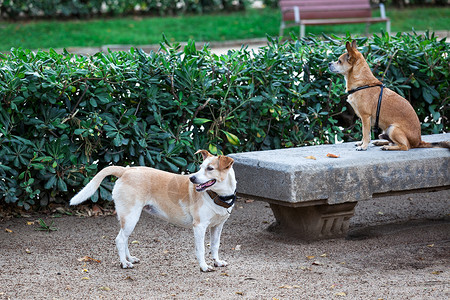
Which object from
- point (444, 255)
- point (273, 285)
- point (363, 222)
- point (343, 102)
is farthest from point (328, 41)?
point (273, 285)

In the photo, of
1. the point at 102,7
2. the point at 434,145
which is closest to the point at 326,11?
the point at 102,7

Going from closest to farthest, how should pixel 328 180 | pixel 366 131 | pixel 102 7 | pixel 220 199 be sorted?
pixel 220 199 < pixel 328 180 < pixel 366 131 < pixel 102 7

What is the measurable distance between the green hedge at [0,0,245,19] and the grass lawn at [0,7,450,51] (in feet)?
1.23

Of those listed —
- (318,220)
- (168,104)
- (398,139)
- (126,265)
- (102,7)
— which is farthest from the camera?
(102,7)

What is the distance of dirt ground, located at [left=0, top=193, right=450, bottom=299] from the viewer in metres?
5.22

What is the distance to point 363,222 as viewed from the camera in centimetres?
727

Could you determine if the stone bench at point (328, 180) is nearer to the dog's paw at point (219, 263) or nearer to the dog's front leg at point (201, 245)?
the dog's paw at point (219, 263)

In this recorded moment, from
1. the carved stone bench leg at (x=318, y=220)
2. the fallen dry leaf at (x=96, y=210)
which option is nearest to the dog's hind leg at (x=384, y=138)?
the carved stone bench leg at (x=318, y=220)

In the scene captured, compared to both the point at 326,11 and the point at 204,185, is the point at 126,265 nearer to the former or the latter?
the point at 204,185

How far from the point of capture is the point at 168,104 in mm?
7348

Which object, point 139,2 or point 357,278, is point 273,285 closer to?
point 357,278

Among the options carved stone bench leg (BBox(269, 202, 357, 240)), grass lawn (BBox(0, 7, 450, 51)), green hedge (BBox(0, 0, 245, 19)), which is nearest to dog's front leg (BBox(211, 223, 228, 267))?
carved stone bench leg (BBox(269, 202, 357, 240))

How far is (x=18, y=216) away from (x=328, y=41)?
4.31 meters

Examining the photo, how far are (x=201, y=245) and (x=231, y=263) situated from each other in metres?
0.49
